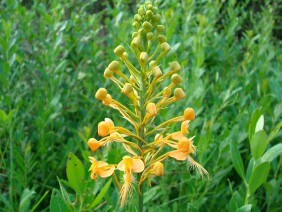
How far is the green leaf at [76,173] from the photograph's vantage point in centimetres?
167

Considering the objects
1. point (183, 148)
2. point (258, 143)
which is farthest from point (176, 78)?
point (258, 143)

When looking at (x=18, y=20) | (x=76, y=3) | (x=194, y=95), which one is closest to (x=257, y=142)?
(x=194, y=95)

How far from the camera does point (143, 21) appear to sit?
177 cm

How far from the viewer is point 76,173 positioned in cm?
169

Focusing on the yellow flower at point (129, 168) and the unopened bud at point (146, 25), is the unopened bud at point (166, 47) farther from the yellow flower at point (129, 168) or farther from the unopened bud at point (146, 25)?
the yellow flower at point (129, 168)

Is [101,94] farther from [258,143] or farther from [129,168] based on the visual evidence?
[258,143]

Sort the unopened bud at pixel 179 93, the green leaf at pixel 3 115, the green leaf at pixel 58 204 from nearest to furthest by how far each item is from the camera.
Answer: the green leaf at pixel 58 204
the unopened bud at pixel 179 93
the green leaf at pixel 3 115

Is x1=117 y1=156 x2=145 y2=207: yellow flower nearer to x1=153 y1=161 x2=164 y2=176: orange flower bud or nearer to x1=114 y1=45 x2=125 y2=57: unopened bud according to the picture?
x1=153 y1=161 x2=164 y2=176: orange flower bud

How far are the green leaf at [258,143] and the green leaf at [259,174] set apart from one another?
7 centimetres

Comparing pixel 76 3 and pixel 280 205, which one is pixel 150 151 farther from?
pixel 76 3

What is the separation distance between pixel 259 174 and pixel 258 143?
4.6 inches

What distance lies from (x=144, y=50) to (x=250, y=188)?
2.20 feet

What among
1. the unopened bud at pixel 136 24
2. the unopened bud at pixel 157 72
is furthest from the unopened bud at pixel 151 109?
the unopened bud at pixel 136 24

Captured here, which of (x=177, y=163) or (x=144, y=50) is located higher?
(x=144, y=50)
